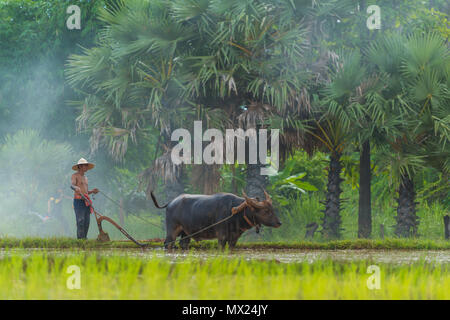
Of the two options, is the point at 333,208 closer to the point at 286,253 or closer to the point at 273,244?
the point at 273,244

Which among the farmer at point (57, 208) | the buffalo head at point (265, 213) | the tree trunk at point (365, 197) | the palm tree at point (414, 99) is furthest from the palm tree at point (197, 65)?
the farmer at point (57, 208)

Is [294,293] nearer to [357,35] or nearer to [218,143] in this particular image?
[218,143]

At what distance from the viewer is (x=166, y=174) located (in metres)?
15.2

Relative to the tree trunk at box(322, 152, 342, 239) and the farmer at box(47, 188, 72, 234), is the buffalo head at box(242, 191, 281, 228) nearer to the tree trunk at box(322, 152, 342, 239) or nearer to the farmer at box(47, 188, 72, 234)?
the tree trunk at box(322, 152, 342, 239)

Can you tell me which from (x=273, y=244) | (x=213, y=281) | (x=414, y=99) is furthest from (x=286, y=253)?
(x=213, y=281)

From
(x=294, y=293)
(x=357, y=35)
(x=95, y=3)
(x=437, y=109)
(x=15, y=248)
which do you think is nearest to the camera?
(x=294, y=293)

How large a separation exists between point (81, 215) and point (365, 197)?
20.7ft

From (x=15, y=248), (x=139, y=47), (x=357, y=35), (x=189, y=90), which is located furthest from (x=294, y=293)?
(x=357, y=35)

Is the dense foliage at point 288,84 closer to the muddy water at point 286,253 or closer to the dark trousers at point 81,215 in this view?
the muddy water at point 286,253

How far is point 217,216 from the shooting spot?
11734 mm

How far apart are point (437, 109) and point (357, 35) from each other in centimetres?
297

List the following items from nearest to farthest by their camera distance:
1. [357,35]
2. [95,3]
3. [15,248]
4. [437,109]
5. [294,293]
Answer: [294,293] → [15,248] → [437,109] → [357,35] → [95,3]

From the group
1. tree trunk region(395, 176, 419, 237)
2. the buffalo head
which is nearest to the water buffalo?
the buffalo head

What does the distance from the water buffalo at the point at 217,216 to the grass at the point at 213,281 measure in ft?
8.91
